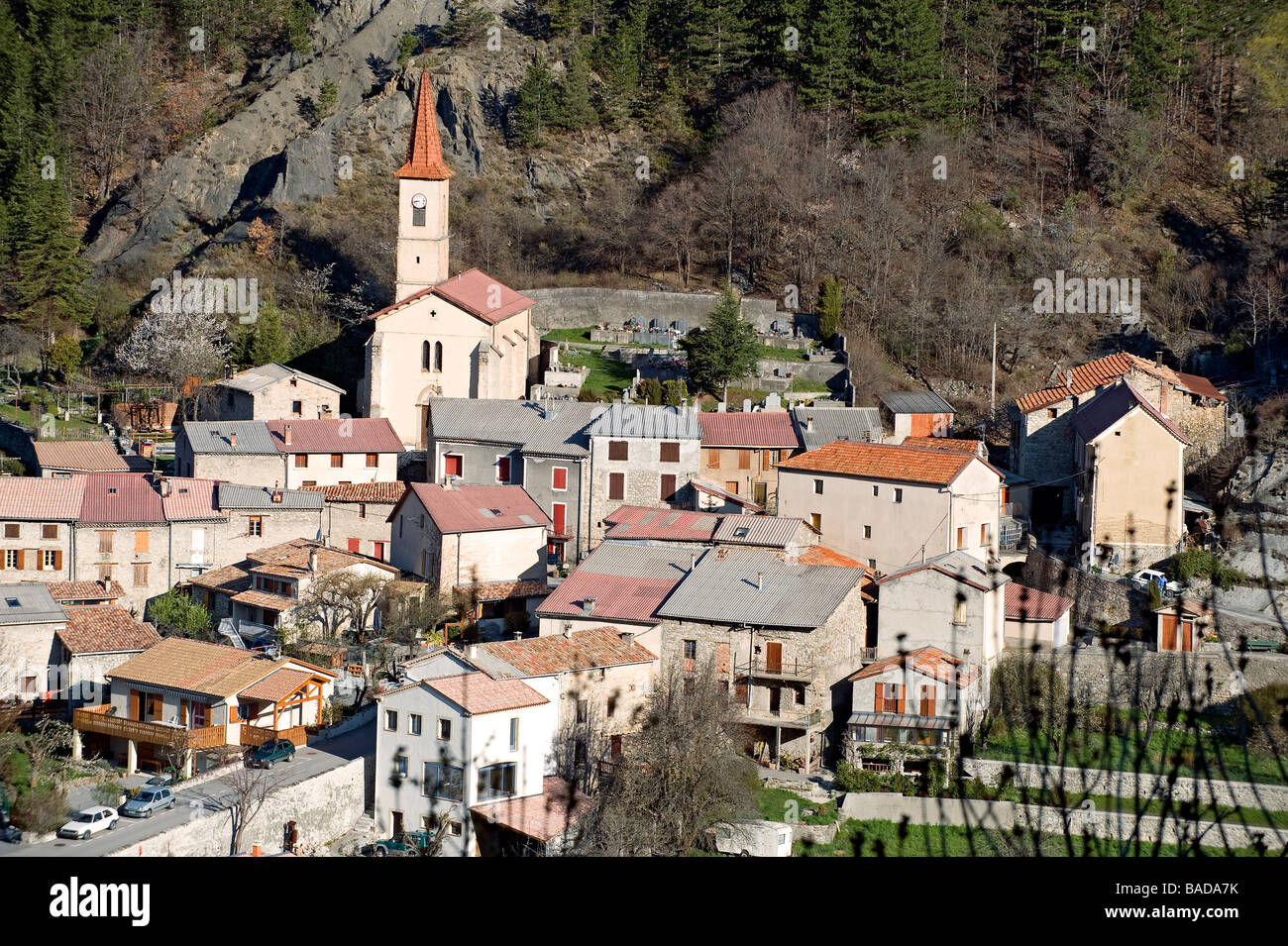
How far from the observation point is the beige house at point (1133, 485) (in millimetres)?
34656

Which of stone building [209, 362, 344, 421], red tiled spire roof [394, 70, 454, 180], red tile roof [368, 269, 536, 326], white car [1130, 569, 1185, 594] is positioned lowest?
white car [1130, 569, 1185, 594]

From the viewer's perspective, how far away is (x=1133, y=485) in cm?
3506

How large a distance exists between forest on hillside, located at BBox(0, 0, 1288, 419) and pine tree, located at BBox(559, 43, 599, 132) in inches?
4.9

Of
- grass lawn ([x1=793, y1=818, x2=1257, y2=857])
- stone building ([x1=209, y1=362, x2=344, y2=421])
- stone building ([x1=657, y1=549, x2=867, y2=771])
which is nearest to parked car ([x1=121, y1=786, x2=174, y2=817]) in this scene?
stone building ([x1=657, y1=549, x2=867, y2=771])

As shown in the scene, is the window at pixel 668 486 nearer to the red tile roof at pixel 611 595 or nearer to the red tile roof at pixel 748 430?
the red tile roof at pixel 748 430

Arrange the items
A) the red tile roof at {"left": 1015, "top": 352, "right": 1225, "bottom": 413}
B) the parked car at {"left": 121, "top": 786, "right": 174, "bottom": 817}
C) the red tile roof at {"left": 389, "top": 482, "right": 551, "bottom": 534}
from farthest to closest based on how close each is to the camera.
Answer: the red tile roof at {"left": 1015, "top": 352, "right": 1225, "bottom": 413} < the red tile roof at {"left": 389, "top": 482, "right": 551, "bottom": 534} < the parked car at {"left": 121, "top": 786, "right": 174, "bottom": 817}

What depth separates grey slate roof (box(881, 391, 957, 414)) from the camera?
1650 inches

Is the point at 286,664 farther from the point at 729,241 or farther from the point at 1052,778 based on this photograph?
the point at 729,241

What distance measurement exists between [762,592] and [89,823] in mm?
14063

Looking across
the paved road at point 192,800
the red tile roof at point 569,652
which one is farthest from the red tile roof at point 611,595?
the paved road at point 192,800

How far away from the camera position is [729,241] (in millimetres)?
54938

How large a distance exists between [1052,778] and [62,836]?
56.5 feet

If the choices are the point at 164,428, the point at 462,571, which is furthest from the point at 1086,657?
the point at 164,428

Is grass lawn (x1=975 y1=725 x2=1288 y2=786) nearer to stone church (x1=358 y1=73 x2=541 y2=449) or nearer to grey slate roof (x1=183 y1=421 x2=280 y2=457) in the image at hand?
stone church (x1=358 y1=73 x2=541 y2=449)
